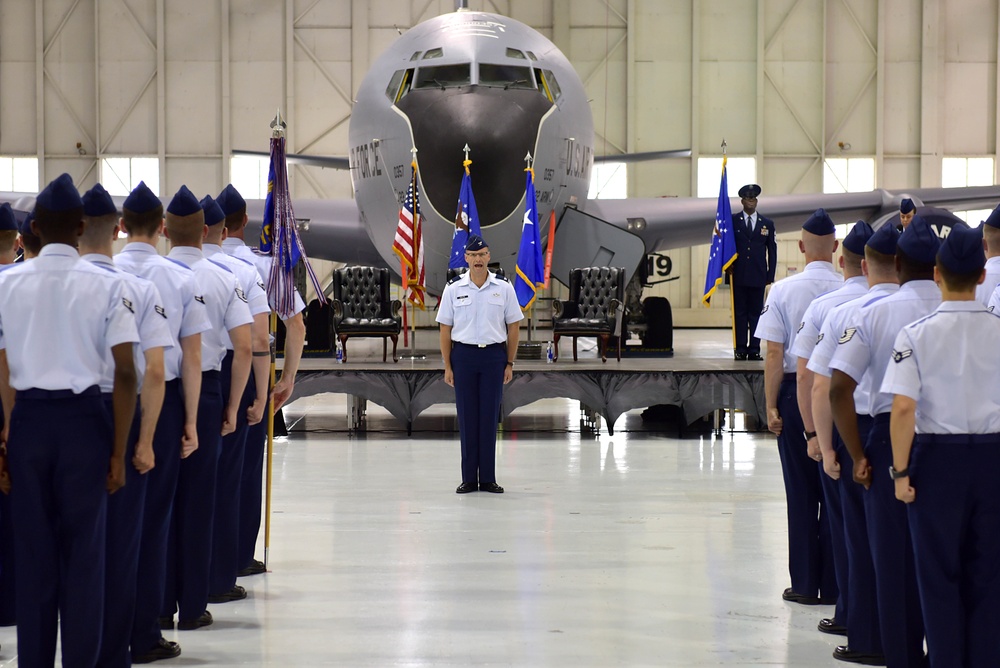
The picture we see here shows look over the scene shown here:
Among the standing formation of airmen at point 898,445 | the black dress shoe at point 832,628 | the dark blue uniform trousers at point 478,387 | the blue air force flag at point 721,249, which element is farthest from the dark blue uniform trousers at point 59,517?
the blue air force flag at point 721,249

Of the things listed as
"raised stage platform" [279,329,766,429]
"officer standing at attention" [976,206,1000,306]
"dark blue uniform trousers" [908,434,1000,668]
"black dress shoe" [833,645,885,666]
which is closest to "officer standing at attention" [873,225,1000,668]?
"dark blue uniform trousers" [908,434,1000,668]

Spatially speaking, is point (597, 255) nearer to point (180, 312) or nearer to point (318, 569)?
point (318, 569)

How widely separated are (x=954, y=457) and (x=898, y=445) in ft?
0.51

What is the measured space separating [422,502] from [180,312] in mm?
3464

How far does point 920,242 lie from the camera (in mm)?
3748

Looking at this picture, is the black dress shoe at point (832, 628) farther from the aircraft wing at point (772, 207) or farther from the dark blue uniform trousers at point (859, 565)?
the aircraft wing at point (772, 207)

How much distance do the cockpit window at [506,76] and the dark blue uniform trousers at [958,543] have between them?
885 cm

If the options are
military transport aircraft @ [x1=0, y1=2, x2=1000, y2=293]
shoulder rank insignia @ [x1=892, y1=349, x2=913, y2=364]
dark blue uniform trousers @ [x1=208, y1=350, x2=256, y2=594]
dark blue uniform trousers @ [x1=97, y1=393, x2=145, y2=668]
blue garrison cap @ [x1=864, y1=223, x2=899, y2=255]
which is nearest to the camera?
shoulder rank insignia @ [x1=892, y1=349, x2=913, y2=364]

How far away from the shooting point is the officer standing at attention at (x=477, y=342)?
7629mm

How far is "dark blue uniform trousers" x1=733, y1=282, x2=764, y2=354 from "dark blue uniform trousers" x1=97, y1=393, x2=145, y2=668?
8748 millimetres

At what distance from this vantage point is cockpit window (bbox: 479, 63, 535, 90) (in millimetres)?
11664

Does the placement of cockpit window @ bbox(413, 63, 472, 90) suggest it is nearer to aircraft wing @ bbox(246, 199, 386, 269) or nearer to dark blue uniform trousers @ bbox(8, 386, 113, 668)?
aircraft wing @ bbox(246, 199, 386, 269)

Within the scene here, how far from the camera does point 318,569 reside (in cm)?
560

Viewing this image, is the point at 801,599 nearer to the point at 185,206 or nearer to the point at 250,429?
the point at 250,429
